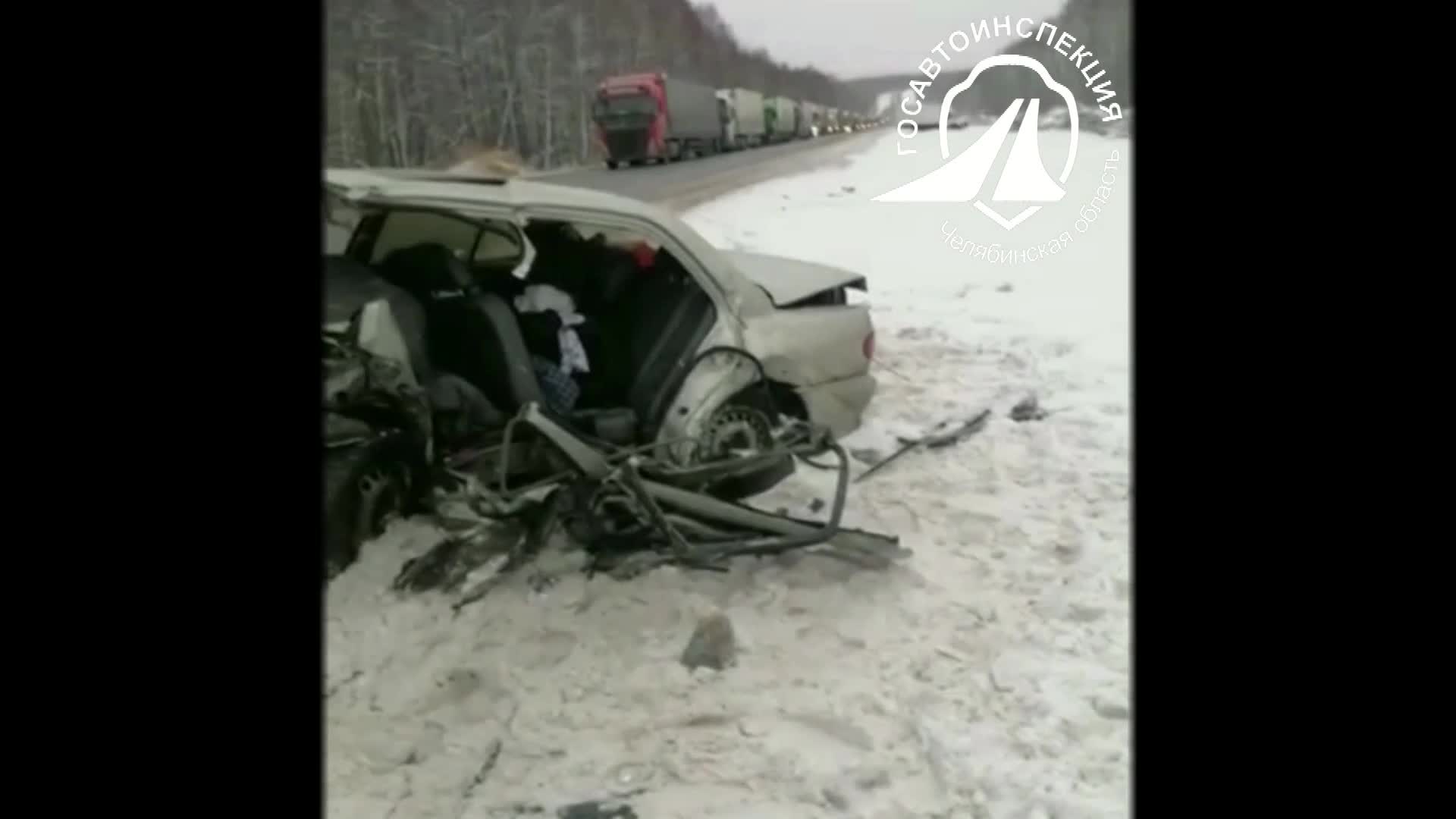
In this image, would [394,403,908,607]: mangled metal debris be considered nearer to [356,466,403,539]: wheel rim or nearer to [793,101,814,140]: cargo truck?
[356,466,403,539]: wheel rim

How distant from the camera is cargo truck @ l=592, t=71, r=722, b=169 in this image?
3045 mm

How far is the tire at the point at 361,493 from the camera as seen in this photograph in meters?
2.85

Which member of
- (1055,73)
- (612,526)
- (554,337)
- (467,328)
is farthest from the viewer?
(554,337)

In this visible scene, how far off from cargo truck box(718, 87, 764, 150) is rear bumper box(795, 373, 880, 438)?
0.89m

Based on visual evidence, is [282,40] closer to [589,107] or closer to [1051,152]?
[589,107]

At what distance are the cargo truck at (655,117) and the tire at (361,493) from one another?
1136 mm

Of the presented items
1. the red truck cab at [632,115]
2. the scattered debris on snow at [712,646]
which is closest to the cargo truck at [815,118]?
the red truck cab at [632,115]

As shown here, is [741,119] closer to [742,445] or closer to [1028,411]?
[742,445]

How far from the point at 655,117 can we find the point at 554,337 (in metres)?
0.86

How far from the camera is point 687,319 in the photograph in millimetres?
3559

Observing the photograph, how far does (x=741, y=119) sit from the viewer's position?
10.5ft

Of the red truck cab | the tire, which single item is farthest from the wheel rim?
the red truck cab

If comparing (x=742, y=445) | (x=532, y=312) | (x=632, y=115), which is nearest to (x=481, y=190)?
(x=632, y=115)
